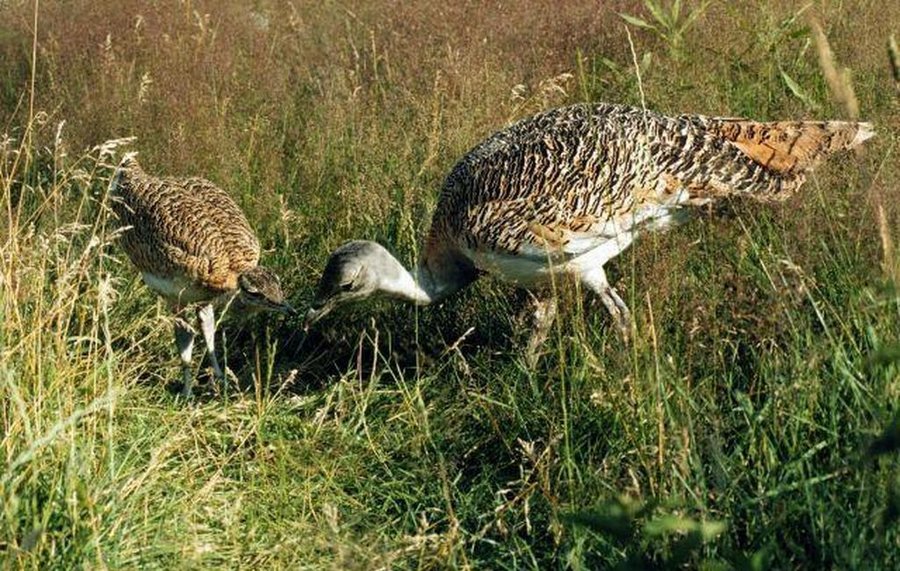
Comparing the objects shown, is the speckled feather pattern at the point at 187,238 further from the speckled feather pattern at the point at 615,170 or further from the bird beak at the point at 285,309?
the speckled feather pattern at the point at 615,170

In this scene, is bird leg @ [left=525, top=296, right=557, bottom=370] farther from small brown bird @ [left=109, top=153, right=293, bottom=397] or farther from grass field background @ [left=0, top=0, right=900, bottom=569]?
small brown bird @ [left=109, top=153, right=293, bottom=397]

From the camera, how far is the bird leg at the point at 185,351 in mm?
5137

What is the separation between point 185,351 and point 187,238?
0.49 m

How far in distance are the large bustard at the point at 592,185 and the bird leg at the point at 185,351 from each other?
555 mm

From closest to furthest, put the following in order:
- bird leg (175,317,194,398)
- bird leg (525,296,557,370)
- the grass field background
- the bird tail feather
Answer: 1. the grass field background
2. bird leg (525,296,557,370)
3. the bird tail feather
4. bird leg (175,317,194,398)

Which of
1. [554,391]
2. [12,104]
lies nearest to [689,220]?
[554,391]

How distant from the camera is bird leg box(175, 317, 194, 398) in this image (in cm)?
514

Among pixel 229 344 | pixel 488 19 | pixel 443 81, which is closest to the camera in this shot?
pixel 229 344

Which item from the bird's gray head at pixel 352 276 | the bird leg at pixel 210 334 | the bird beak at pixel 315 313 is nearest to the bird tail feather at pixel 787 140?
the bird's gray head at pixel 352 276

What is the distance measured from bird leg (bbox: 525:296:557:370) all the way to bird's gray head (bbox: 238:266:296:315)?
101 cm

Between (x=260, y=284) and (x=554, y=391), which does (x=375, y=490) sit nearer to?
(x=554, y=391)

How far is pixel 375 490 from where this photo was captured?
169 inches

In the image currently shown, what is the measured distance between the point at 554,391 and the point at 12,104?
4.82 metres

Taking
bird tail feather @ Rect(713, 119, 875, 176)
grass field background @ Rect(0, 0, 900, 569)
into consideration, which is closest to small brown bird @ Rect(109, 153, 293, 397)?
grass field background @ Rect(0, 0, 900, 569)
